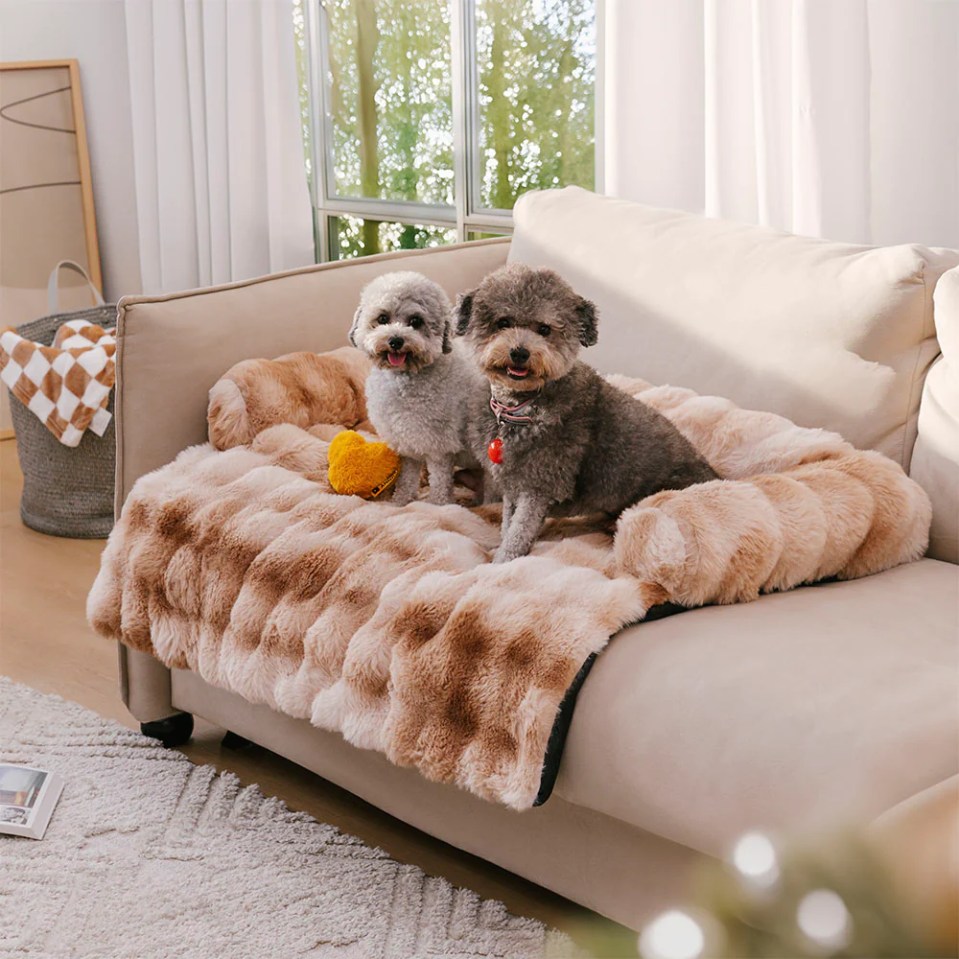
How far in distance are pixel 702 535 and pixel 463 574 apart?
1.03 feet

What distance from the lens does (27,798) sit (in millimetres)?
1922

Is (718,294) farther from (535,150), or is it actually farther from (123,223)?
(123,223)

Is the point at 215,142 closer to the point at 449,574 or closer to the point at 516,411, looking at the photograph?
the point at 516,411

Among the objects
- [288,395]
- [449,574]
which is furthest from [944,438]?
[288,395]

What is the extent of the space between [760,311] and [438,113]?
6.47 ft

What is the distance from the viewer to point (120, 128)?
4.32 m

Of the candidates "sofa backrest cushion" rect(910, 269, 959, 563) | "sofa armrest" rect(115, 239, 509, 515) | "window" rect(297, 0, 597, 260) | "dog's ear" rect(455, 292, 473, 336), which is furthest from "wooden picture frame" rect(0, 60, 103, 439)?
"sofa backrest cushion" rect(910, 269, 959, 563)

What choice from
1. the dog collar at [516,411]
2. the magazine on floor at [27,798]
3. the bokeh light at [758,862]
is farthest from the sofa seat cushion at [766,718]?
the magazine on floor at [27,798]

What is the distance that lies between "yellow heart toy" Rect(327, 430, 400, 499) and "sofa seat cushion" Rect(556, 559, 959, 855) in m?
0.62

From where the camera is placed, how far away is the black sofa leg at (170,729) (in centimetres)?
215

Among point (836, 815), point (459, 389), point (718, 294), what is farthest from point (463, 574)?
point (718, 294)

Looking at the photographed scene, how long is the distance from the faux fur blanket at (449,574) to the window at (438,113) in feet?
5.00

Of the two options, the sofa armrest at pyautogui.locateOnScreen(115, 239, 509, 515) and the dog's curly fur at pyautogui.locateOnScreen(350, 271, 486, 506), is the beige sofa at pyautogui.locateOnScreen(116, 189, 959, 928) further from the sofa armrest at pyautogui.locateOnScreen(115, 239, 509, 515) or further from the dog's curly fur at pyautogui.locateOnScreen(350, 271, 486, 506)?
the dog's curly fur at pyautogui.locateOnScreen(350, 271, 486, 506)

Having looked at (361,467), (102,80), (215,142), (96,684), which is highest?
(102,80)
